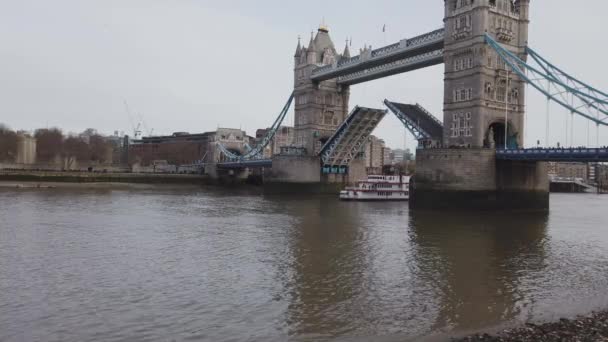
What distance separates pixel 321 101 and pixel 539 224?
33038 mm

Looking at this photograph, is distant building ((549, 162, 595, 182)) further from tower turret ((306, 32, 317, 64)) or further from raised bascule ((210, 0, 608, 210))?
raised bascule ((210, 0, 608, 210))

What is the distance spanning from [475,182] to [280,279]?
2233cm

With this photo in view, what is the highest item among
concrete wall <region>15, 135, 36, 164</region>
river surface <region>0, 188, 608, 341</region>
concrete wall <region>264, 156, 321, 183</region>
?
concrete wall <region>15, 135, 36, 164</region>

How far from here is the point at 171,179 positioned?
3004 inches

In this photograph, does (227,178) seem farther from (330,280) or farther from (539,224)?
(330,280)

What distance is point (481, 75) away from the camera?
33.8 m

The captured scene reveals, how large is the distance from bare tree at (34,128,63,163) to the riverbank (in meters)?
80.2

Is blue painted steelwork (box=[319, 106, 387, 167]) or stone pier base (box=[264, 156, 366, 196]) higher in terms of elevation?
blue painted steelwork (box=[319, 106, 387, 167])

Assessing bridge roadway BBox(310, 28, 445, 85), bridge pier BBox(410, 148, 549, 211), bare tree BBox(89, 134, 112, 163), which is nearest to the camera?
bridge pier BBox(410, 148, 549, 211)

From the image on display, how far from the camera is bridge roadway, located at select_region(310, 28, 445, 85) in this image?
3935 cm

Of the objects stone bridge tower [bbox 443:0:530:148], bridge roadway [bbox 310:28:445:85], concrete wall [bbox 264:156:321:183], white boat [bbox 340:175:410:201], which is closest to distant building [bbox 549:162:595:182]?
bridge roadway [bbox 310:28:445:85]

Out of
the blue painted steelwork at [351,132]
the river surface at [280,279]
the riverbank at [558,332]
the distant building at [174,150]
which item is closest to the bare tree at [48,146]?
the distant building at [174,150]

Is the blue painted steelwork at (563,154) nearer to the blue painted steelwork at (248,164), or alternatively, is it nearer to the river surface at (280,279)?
the river surface at (280,279)

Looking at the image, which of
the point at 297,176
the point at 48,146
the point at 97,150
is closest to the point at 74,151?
the point at 48,146
